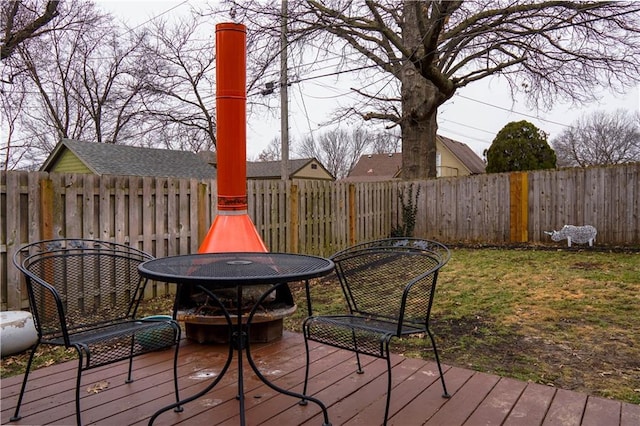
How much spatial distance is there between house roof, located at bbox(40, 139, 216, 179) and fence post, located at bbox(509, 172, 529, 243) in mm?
11396

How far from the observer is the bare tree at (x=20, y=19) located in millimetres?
9656

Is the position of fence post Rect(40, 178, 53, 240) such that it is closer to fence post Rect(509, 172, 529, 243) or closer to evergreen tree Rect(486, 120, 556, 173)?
fence post Rect(509, 172, 529, 243)

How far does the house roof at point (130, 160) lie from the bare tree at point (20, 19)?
179 inches

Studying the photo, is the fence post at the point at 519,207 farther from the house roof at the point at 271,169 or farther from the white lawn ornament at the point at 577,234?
the house roof at the point at 271,169

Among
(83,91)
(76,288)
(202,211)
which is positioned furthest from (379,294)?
(83,91)

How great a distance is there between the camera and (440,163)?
27.8m

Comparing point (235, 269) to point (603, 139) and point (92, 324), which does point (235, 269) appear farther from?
point (603, 139)

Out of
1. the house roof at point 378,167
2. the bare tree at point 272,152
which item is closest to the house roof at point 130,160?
the house roof at point 378,167

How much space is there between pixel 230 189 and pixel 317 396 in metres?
1.53

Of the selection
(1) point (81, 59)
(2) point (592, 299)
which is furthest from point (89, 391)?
(1) point (81, 59)

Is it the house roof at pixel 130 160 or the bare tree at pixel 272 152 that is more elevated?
the bare tree at pixel 272 152

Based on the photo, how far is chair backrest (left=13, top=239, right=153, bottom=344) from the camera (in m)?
1.92

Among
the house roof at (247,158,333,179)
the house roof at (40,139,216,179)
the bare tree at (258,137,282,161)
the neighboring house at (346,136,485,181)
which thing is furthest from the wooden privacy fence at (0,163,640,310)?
the bare tree at (258,137,282,161)

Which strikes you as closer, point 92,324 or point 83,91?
point 92,324
